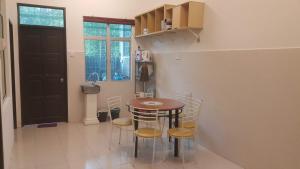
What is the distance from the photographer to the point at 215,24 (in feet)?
12.6

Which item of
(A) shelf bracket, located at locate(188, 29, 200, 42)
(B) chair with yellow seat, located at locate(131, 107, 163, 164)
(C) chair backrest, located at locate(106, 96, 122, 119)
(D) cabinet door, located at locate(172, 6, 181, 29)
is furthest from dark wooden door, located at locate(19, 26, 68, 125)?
(A) shelf bracket, located at locate(188, 29, 200, 42)

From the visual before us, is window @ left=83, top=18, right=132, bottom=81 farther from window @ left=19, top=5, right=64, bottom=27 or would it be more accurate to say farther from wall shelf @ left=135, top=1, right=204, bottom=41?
wall shelf @ left=135, top=1, right=204, bottom=41

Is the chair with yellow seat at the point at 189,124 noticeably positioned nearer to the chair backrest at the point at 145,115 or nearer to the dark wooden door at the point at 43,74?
the chair backrest at the point at 145,115

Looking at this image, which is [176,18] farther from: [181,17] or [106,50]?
[106,50]

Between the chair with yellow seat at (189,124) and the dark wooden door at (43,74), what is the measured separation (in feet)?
9.62

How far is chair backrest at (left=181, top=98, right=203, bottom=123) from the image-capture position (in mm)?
4047

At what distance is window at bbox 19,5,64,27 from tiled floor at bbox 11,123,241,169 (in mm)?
2287

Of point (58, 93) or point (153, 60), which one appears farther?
point (153, 60)

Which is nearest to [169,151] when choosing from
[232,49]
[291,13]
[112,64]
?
[232,49]

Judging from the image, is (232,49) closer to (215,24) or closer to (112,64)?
(215,24)

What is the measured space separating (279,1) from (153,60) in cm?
339

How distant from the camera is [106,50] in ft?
19.5

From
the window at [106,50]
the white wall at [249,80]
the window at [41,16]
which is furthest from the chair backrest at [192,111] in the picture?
the window at [41,16]

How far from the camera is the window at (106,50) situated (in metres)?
5.77
